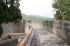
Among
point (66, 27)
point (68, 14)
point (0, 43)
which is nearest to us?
point (0, 43)

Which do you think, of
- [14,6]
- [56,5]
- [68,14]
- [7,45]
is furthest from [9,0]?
[7,45]

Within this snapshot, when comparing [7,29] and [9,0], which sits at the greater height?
[9,0]

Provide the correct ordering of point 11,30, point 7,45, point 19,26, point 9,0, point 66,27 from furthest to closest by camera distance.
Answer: point 19,26
point 11,30
point 9,0
point 66,27
point 7,45

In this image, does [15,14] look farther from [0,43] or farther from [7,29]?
[0,43]

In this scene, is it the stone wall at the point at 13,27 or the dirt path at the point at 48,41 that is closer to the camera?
the dirt path at the point at 48,41

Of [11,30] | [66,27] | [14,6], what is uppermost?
[14,6]

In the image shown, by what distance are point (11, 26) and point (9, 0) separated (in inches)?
221

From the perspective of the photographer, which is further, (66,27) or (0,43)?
(66,27)

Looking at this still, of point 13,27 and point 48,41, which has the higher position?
point 48,41

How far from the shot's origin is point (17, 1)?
2662 cm

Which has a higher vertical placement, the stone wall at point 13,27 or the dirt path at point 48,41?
the dirt path at point 48,41

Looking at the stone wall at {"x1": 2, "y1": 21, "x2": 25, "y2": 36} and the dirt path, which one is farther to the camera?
the stone wall at {"x1": 2, "y1": 21, "x2": 25, "y2": 36}

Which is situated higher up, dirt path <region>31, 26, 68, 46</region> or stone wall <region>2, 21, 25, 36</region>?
dirt path <region>31, 26, 68, 46</region>

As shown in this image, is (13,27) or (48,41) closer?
(48,41)
